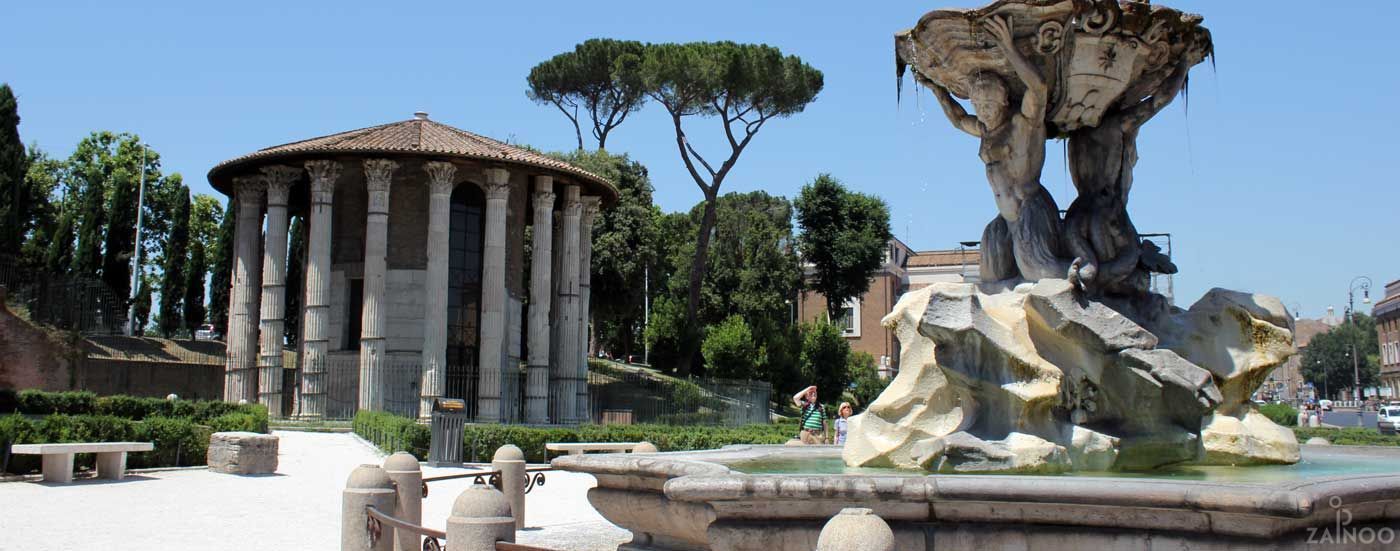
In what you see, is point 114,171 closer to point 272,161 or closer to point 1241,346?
→ point 272,161

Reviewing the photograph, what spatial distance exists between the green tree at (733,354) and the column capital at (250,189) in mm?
15847

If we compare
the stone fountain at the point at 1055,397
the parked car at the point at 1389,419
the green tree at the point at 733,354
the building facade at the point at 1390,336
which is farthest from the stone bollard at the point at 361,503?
Answer: the building facade at the point at 1390,336

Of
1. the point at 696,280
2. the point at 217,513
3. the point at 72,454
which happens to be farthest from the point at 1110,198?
the point at 696,280

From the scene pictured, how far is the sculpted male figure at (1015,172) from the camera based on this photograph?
8.03 metres

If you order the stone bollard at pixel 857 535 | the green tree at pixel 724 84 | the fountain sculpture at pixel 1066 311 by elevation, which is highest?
the green tree at pixel 724 84

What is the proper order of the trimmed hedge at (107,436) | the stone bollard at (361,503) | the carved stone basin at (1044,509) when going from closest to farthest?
the carved stone basin at (1044,509) → the stone bollard at (361,503) → the trimmed hedge at (107,436)

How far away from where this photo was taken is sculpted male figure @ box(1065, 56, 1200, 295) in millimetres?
8047

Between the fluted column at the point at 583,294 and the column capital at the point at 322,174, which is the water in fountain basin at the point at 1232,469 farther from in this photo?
the fluted column at the point at 583,294

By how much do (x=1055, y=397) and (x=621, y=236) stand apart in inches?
1395

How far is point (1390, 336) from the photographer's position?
7706cm

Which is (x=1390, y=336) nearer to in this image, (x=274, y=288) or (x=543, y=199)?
(x=543, y=199)

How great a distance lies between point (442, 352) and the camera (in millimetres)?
28484

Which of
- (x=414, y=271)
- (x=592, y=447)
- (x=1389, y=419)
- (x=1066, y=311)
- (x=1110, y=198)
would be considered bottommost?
(x=1389, y=419)

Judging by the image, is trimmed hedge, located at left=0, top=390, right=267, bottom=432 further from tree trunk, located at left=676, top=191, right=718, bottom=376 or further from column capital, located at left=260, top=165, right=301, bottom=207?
tree trunk, located at left=676, top=191, right=718, bottom=376
